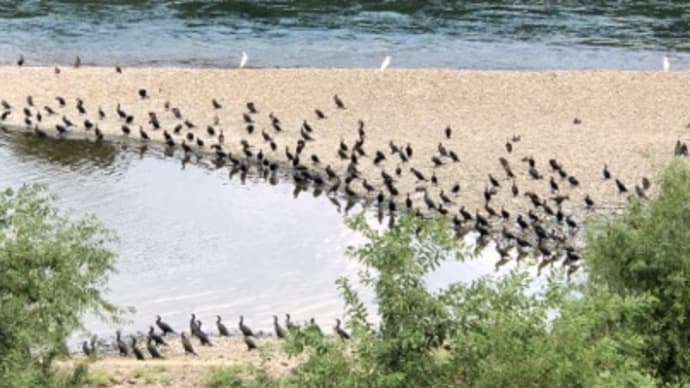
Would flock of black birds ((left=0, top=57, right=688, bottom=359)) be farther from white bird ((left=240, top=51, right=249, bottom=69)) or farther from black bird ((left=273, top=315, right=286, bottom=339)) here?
white bird ((left=240, top=51, right=249, bottom=69))

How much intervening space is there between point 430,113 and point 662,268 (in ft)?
81.9

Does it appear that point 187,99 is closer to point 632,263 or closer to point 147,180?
point 147,180

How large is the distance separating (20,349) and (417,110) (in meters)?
28.1

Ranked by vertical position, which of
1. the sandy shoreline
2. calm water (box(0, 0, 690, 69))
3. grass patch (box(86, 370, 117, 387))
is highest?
grass patch (box(86, 370, 117, 387))

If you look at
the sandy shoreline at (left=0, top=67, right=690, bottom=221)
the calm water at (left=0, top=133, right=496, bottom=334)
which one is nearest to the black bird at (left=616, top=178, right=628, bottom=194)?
the sandy shoreline at (left=0, top=67, right=690, bottom=221)

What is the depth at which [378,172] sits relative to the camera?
1428 inches

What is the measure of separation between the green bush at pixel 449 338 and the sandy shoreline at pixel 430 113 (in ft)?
64.4

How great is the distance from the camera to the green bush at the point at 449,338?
1294 centimetres

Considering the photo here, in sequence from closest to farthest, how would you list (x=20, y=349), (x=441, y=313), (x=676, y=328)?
(x=441, y=313)
(x=20, y=349)
(x=676, y=328)

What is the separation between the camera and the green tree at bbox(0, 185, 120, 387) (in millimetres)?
16078

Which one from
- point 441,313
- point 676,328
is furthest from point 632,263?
point 441,313

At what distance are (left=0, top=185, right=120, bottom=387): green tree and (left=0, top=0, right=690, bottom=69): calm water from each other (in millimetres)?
36035

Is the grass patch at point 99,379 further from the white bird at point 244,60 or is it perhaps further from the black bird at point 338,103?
the white bird at point 244,60

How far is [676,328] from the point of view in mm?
17938
